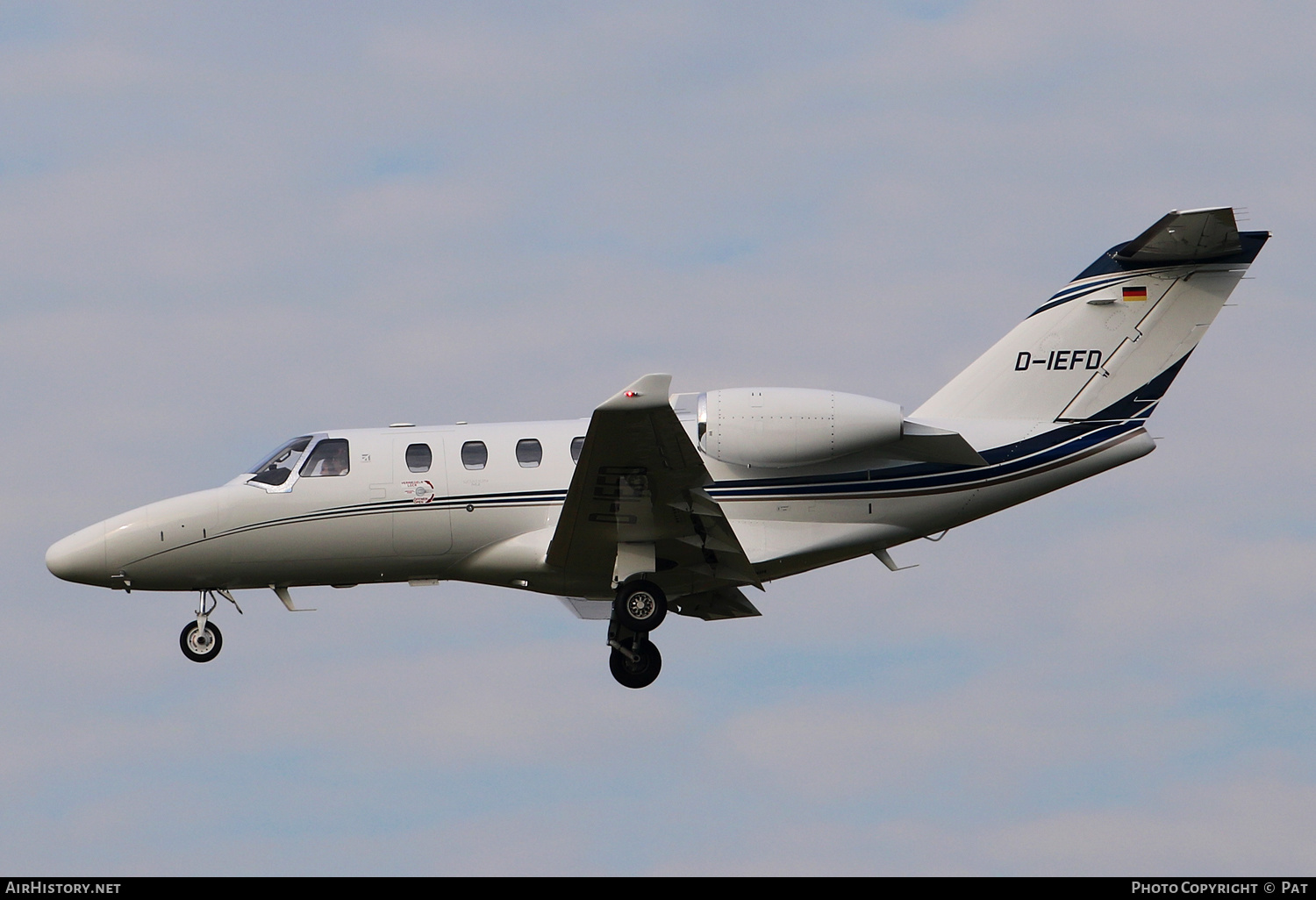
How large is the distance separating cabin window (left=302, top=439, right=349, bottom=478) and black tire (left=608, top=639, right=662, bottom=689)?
4.49 meters

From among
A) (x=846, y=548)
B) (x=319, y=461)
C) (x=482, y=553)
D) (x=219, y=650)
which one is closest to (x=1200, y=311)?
(x=846, y=548)

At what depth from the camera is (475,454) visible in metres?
20.4

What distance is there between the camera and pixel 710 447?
19062 mm

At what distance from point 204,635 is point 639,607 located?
248 inches

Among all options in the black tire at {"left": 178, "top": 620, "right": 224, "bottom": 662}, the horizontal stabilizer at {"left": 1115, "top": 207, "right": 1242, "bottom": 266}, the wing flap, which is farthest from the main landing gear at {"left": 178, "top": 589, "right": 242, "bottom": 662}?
the horizontal stabilizer at {"left": 1115, "top": 207, "right": 1242, "bottom": 266}

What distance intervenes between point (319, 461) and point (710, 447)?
5494 millimetres

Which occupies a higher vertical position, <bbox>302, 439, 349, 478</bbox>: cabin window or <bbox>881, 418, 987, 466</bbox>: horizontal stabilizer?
<bbox>302, 439, 349, 478</bbox>: cabin window

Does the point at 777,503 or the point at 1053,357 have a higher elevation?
the point at 1053,357

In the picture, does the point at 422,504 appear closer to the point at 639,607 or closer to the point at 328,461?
the point at 328,461

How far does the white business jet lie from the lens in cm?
1931

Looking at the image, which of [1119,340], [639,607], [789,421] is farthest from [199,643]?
[1119,340]

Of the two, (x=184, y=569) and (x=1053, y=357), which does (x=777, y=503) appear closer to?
(x=1053, y=357)

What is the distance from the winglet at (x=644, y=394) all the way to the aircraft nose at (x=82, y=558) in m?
8.30

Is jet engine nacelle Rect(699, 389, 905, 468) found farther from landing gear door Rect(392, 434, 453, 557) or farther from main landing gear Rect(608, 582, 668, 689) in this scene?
landing gear door Rect(392, 434, 453, 557)
